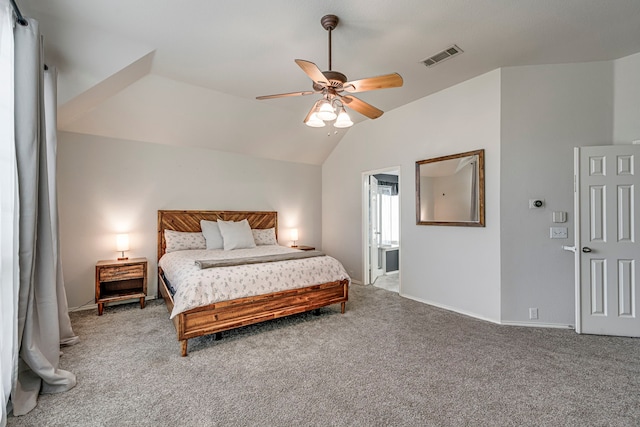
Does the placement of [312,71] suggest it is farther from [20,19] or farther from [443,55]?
[20,19]

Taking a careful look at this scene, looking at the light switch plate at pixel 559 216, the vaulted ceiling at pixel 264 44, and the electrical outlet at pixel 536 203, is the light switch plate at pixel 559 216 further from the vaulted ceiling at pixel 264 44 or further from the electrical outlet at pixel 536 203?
the vaulted ceiling at pixel 264 44

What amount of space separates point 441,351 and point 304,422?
5.00 ft

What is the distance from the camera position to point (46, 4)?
90.6 inches

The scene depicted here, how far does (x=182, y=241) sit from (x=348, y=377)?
3.31 meters

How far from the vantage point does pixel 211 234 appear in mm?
4535

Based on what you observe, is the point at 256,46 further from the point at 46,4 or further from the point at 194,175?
the point at 194,175

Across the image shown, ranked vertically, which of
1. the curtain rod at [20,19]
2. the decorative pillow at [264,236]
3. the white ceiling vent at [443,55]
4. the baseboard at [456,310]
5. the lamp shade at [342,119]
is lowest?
the baseboard at [456,310]

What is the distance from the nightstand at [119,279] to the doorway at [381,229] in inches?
138

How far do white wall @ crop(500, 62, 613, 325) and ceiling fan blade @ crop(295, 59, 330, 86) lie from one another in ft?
7.97

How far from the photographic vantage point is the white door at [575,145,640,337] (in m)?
2.96

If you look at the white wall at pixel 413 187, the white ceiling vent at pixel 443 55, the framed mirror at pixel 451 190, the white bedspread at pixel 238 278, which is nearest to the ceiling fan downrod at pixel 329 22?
the white ceiling vent at pixel 443 55

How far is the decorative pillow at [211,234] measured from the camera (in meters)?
4.49

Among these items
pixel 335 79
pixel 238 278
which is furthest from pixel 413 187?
pixel 238 278

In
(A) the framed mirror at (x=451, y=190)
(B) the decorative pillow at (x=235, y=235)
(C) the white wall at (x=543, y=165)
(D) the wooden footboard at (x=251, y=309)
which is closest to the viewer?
(D) the wooden footboard at (x=251, y=309)
